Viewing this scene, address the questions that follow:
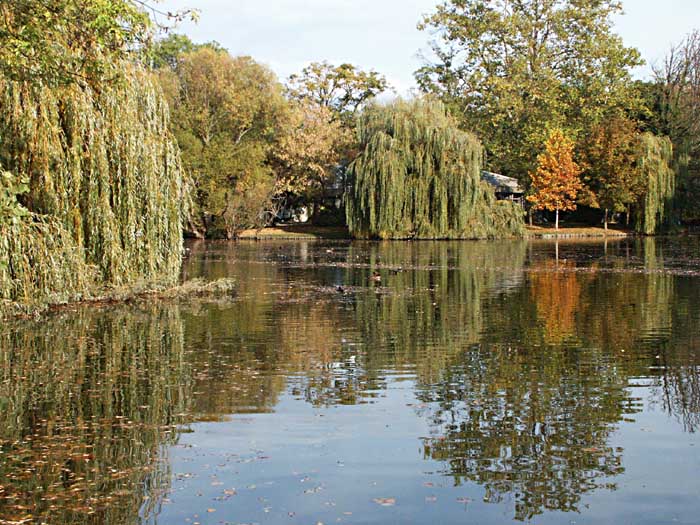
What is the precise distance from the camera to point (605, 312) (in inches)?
755

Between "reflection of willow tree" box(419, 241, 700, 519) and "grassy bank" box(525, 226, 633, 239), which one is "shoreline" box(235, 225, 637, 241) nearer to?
"grassy bank" box(525, 226, 633, 239)

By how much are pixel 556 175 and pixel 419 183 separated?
48.0 ft

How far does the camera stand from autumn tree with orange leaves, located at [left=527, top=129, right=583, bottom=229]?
210 feet

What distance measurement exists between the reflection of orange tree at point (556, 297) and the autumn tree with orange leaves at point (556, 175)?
101 ft

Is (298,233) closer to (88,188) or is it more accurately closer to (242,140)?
(242,140)

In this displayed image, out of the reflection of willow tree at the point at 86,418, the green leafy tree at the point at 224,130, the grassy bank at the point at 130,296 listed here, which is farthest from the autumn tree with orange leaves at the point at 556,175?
the reflection of willow tree at the point at 86,418

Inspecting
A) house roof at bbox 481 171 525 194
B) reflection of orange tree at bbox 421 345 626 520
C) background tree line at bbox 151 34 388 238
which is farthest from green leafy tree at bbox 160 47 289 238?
reflection of orange tree at bbox 421 345 626 520

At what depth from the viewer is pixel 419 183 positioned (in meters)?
54.2

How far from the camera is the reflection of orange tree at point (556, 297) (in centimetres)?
1677

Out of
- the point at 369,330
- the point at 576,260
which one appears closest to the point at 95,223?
the point at 369,330

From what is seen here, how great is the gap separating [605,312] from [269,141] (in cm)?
4882

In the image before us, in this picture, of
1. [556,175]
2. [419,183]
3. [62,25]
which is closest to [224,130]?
[419,183]

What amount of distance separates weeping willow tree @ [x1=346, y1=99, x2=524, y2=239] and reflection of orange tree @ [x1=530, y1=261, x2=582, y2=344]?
20.4 metres

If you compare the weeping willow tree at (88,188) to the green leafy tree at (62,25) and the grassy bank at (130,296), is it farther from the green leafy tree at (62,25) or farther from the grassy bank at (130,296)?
the green leafy tree at (62,25)
